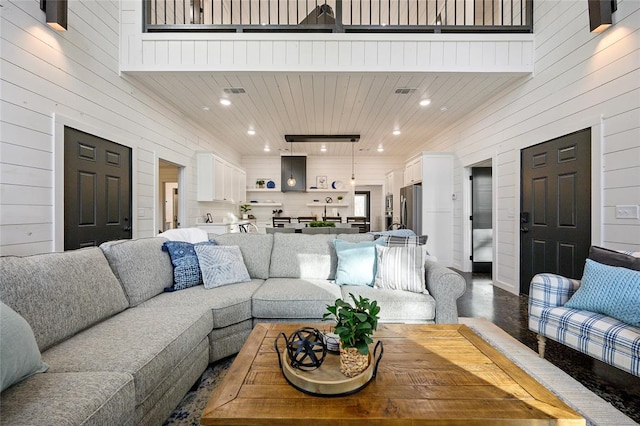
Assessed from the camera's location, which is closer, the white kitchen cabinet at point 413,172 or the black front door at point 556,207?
the black front door at point 556,207

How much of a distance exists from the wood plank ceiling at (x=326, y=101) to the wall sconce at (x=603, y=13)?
3.49ft

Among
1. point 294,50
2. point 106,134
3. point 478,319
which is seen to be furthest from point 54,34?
point 478,319

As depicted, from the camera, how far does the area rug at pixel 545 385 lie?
62.4 inches

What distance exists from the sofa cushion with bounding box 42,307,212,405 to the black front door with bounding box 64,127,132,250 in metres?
1.69

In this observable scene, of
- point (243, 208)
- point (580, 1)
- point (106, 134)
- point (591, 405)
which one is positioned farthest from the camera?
point (243, 208)

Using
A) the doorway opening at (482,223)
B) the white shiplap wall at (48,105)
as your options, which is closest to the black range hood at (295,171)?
the doorway opening at (482,223)

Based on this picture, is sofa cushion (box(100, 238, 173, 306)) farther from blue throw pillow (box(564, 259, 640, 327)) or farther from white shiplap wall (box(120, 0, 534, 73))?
blue throw pillow (box(564, 259, 640, 327))

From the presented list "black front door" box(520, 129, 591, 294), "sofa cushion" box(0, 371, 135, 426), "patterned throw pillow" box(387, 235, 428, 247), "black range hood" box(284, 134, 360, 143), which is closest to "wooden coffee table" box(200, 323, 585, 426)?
"sofa cushion" box(0, 371, 135, 426)

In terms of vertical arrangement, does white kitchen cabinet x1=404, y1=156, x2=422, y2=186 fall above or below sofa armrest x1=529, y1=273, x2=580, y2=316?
above

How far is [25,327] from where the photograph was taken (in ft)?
3.66

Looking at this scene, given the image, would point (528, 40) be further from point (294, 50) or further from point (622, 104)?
point (294, 50)

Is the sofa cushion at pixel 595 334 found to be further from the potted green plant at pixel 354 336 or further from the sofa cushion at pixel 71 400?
the sofa cushion at pixel 71 400

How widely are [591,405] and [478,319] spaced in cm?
136

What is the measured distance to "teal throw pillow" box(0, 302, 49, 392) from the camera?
0.98 metres
